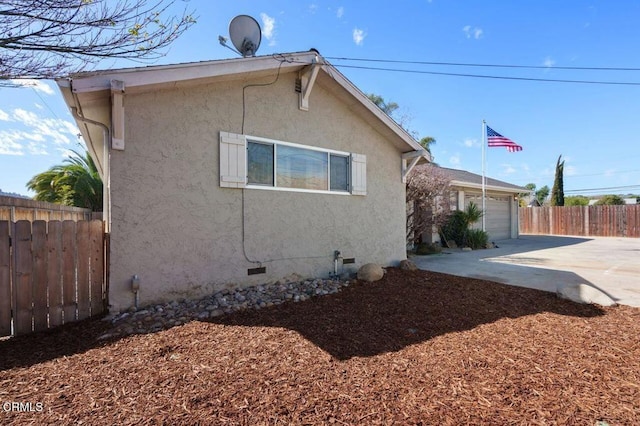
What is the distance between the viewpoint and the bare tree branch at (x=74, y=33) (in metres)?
3.26

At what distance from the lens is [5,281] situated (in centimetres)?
341

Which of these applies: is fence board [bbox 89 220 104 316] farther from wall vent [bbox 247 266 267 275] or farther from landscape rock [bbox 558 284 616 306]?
landscape rock [bbox 558 284 616 306]

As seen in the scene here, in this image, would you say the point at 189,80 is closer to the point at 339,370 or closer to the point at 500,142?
the point at 339,370

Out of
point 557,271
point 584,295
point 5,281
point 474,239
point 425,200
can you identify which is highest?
point 425,200

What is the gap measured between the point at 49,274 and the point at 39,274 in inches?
3.6

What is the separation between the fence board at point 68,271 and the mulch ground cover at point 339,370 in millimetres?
239

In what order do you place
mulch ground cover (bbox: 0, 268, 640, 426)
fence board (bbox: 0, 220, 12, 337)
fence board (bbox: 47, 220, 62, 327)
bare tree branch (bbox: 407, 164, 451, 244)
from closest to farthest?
mulch ground cover (bbox: 0, 268, 640, 426), fence board (bbox: 0, 220, 12, 337), fence board (bbox: 47, 220, 62, 327), bare tree branch (bbox: 407, 164, 451, 244)

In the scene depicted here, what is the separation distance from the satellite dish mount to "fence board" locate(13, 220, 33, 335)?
4.60 metres

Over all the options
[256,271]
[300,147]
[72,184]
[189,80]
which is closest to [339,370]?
[256,271]

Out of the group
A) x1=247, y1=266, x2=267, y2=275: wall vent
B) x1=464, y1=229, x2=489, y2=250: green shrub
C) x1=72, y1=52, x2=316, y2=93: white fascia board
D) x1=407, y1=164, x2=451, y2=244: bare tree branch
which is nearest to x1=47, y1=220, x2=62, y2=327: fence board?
x1=72, y1=52, x2=316, y2=93: white fascia board

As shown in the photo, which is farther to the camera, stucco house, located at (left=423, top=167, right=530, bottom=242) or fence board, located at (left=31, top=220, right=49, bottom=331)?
stucco house, located at (left=423, top=167, right=530, bottom=242)

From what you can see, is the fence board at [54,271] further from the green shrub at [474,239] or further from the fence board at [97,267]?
the green shrub at [474,239]

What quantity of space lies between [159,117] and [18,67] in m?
1.53

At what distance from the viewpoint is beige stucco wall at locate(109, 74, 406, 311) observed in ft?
14.0
